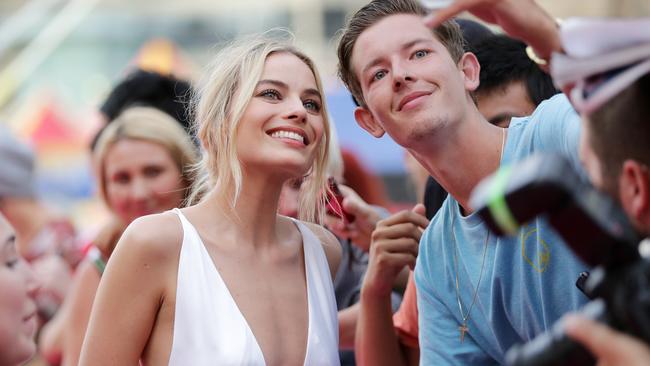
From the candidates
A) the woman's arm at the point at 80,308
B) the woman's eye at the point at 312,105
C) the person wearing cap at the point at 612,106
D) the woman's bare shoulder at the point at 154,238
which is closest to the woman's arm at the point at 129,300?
the woman's bare shoulder at the point at 154,238

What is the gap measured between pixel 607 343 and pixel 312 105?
1.72 m

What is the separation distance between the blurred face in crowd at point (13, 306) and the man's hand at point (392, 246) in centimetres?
112

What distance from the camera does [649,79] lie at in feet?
5.61

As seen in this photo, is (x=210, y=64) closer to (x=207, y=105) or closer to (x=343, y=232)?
(x=207, y=105)

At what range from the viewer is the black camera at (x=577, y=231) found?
1.54 metres

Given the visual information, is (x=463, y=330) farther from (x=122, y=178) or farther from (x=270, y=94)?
(x=122, y=178)

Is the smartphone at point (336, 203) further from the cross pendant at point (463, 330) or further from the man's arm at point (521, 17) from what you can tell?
the man's arm at point (521, 17)

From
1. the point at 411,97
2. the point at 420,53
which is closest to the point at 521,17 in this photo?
the point at 411,97

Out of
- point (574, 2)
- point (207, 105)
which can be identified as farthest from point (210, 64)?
point (574, 2)

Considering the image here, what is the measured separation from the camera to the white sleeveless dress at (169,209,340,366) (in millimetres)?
2697

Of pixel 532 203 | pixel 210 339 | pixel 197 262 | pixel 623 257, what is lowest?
pixel 210 339

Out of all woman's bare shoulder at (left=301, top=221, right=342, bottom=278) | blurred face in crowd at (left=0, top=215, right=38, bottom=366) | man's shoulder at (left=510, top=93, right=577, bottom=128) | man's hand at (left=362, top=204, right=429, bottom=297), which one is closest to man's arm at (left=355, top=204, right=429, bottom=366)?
man's hand at (left=362, top=204, right=429, bottom=297)

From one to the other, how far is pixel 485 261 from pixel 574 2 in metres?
12.3

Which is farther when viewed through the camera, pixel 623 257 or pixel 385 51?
pixel 385 51
